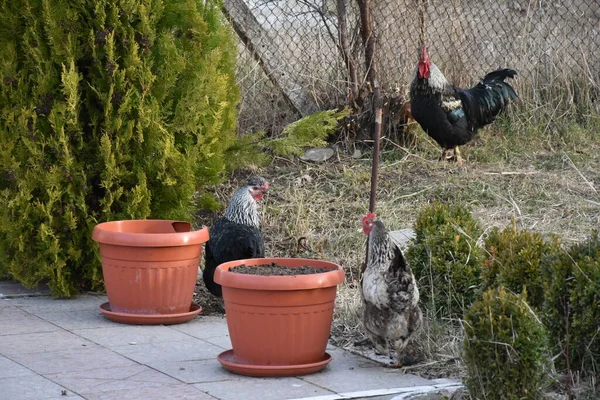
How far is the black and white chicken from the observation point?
4.81 meters

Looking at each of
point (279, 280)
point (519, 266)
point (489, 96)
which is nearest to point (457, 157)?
point (489, 96)

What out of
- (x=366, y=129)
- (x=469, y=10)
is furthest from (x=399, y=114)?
(x=469, y=10)

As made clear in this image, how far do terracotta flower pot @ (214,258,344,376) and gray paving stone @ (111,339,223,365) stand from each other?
1.21 ft

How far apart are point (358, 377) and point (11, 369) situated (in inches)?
70.9

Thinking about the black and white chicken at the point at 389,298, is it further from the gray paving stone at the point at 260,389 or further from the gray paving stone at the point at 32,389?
the gray paving stone at the point at 32,389

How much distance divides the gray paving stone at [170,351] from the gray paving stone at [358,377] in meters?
0.69

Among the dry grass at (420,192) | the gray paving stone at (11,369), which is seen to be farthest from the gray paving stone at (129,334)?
the dry grass at (420,192)

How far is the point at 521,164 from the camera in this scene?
32.7ft

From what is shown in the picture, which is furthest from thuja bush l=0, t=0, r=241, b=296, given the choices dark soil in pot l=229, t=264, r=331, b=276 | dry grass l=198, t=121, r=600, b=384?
dark soil in pot l=229, t=264, r=331, b=276

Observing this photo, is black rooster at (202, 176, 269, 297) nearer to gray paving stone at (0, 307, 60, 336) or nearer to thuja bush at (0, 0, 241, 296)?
thuja bush at (0, 0, 241, 296)

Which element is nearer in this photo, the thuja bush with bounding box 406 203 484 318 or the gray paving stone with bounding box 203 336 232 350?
the gray paving stone with bounding box 203 336 232 350

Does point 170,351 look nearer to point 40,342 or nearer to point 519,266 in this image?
point 40,342

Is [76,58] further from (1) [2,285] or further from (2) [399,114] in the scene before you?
(2) [399,114]

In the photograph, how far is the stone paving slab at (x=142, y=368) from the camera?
4406mm
